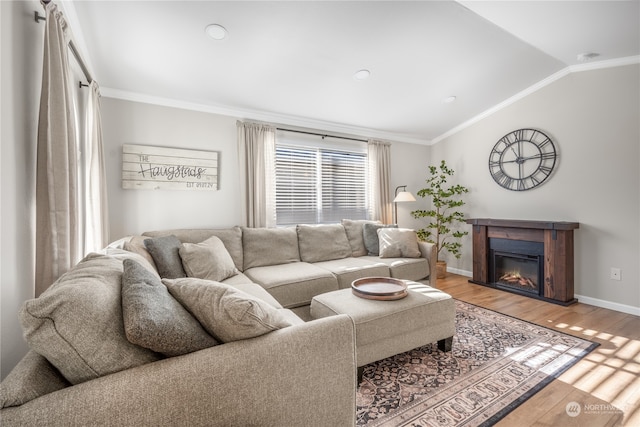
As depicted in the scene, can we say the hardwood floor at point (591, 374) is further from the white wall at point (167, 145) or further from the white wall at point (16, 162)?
the white wall at point (167, 145)

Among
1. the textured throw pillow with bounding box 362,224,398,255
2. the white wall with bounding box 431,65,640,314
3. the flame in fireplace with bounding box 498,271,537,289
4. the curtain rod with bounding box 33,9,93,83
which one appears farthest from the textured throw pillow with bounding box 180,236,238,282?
the white wall with bounding box 431,65,640,314

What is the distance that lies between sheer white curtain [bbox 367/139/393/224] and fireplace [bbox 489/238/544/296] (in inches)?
59.0

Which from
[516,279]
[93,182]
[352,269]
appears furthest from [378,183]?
[93,182]

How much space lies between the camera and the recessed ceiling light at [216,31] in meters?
2.11

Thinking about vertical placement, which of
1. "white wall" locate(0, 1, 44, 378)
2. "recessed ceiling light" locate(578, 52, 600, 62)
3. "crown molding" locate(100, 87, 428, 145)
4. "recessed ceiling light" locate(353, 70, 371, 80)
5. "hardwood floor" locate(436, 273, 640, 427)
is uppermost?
"recessed ceiling light" locate(578, 52, 600, 62)

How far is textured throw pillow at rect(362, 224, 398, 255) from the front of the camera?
3.54 m

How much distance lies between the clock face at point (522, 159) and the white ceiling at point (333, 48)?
2.08ft

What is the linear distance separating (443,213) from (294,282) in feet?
10.5

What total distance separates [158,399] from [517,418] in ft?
Result: 5.66

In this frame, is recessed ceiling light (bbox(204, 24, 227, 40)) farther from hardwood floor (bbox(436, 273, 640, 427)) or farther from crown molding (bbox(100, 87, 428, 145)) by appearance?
hardwood floor (bbox(436, 273, 640, 427))

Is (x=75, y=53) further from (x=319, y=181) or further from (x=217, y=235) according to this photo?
(x=319, y=181)

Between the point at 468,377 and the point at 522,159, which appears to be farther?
the point at 522,159

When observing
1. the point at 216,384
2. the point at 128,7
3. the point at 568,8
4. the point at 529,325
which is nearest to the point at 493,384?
the point at 529,325

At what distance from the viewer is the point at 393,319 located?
1809 mm
